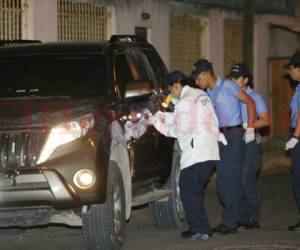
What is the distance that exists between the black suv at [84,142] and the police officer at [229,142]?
2.05ft

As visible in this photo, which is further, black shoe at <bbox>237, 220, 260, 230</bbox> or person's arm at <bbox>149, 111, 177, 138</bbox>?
black shoe at <bbox>237, 220, 260, 230</bbox>

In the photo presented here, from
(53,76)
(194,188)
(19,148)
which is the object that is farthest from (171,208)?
(19,148)

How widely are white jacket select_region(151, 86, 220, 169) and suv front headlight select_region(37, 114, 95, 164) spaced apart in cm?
131

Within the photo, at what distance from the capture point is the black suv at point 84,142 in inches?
298

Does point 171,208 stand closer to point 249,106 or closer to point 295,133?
point 249,106

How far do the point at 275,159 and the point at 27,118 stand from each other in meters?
10.6

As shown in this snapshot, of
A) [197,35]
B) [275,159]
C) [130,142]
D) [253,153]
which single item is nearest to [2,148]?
[130,142]

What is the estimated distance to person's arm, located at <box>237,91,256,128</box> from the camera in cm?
935

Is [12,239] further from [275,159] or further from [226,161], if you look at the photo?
[275,159]

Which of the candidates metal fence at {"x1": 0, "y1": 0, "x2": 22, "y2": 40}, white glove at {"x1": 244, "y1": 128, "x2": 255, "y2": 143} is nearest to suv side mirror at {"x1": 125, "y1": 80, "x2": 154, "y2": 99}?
white glove at {"x1": 244, "y1": 128, "x2": 255, "y2": 143}

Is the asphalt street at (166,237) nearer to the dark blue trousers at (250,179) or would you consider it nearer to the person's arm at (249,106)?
the dark blue trousers at (250,179)

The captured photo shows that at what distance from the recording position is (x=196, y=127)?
28.5 ft

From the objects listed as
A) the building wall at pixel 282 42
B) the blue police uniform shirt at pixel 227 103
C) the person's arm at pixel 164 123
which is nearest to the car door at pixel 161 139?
the person's arm at pixel 164 123

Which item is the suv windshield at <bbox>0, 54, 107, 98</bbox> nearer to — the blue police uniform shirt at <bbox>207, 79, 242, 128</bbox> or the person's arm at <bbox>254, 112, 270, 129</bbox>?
the blue police uniform shirt at <bbox>207, 79, 242, 128</bbox>
